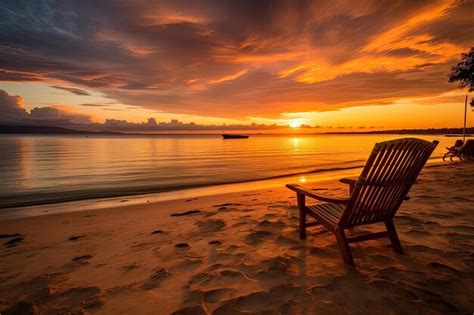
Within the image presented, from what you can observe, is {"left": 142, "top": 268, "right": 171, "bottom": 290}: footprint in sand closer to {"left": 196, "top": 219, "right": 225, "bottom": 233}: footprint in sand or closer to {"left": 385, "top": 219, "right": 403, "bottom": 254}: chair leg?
{"left": 196, "top": 219, "right": 225, "bottom": 233}: footprint in sand

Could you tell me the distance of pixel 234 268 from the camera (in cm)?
345

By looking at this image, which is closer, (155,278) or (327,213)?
(155,278)

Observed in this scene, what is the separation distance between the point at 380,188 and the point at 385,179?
0.14 m

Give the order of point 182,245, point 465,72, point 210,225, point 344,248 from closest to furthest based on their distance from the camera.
→ point 344,248, point 182,245, point 210,225, point 465,72

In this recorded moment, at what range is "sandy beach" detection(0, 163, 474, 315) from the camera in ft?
8.85

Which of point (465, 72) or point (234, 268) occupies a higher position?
point (465, 72)

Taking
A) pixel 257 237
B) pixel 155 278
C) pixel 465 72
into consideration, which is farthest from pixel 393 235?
pixel 465 72

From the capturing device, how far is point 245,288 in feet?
9.71

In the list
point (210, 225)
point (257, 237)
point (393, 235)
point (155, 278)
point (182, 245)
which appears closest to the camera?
point (155, 278)

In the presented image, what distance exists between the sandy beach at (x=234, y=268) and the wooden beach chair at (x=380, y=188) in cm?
50

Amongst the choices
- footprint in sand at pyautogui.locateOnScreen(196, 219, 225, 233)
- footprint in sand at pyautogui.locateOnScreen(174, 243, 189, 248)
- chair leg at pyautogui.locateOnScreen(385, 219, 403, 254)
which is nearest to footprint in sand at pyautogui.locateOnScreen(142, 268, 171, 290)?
footprint in sand at pyautogui.locateOnScreen(174, 243, 189, 248)

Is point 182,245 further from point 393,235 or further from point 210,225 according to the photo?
point 393,235

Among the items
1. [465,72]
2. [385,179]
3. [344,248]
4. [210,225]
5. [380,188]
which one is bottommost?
[210,225]

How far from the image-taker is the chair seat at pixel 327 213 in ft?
11.6
